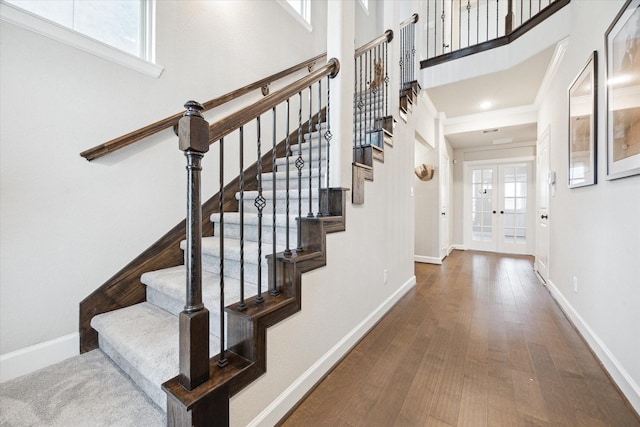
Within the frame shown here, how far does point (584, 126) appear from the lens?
2.17 metres

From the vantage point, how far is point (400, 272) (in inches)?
116

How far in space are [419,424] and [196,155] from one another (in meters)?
1.51

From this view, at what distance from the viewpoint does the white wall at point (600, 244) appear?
1451mm

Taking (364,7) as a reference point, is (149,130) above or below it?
below

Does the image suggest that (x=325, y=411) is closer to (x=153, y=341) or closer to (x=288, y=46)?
(x=153, y=341)

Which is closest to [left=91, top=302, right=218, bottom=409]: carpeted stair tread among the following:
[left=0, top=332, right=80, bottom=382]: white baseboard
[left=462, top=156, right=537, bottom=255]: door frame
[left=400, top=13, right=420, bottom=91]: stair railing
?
[left=0, top=332, right=80, bottom=382]: white baseboard

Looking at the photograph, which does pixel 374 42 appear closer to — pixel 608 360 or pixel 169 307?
pixel 169 307

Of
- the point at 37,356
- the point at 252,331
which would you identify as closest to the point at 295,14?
the point at 252,331

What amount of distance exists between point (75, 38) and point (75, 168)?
735 millimetres

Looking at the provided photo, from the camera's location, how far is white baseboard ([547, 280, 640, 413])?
1369 millimetres

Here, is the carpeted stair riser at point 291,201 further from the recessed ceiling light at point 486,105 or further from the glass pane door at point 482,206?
the glass pane door at point 482,206

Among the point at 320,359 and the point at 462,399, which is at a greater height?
the point at 320,359

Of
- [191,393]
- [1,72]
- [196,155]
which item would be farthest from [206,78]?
[191,393]

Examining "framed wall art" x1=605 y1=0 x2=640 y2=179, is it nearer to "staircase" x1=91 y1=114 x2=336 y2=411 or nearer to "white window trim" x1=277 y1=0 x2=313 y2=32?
"staircase" x1=91 y1=114 x2=336 y2=411
